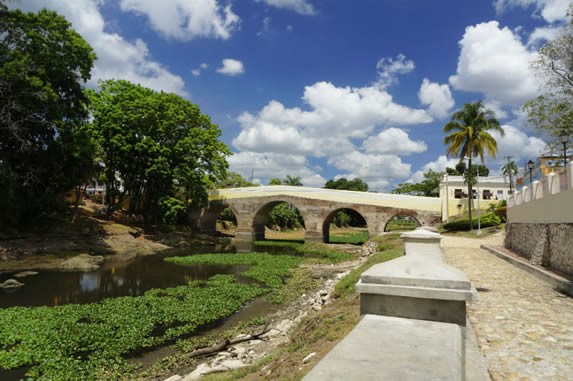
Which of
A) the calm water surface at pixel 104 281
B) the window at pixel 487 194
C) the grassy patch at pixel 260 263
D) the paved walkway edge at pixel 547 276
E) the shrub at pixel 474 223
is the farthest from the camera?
the window at pixel 487 194

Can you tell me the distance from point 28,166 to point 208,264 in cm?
941

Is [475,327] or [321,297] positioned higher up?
[475,327]

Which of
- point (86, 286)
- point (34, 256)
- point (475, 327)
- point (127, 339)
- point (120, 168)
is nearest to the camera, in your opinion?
point (475, 327)

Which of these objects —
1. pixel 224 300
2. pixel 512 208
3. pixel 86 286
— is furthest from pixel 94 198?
pixel 512 208

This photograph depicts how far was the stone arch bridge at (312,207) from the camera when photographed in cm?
2453

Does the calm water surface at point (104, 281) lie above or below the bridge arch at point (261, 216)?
below

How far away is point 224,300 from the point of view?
9.48m

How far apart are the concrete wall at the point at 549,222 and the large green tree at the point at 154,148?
19.0 m

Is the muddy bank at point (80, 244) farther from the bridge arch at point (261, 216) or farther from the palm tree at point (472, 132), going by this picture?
the palm tree at point (472, 132)

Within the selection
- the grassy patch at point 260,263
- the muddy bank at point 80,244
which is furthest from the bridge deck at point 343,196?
the grassy patch at point 260,263

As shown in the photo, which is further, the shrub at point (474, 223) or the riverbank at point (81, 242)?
the shrub at point (474, 223)

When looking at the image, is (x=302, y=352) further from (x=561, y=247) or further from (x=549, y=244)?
(x=549, y=244)

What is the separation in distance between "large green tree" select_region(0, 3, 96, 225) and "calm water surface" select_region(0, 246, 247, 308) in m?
4.54

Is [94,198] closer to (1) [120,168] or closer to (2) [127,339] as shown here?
(1) [120,168]
